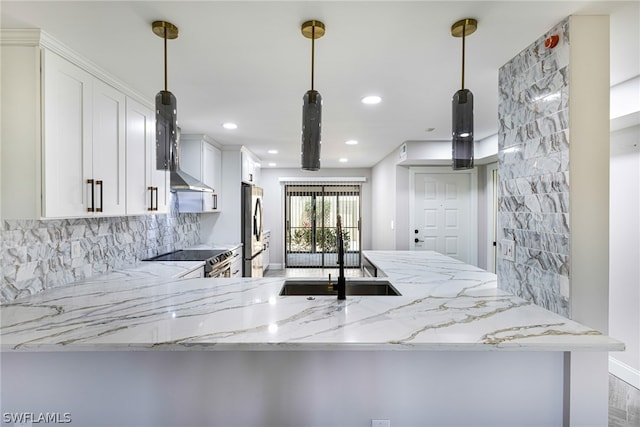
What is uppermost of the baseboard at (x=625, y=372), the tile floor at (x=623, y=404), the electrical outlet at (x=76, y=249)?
the electrical outlet at (x=76, y=249)

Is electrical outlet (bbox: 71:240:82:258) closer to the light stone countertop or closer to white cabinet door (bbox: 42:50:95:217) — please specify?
the light stone countertop

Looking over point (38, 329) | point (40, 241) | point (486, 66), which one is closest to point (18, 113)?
point (40, 241)

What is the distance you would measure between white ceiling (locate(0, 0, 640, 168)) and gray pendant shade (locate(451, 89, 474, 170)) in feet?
1.29

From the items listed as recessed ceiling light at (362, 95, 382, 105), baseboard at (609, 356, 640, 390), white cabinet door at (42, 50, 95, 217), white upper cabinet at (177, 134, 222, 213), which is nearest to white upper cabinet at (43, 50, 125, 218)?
white cabinet door at (42, 50, 95, 217)

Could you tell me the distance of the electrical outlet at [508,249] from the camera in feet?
5.98

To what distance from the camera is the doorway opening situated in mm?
7367

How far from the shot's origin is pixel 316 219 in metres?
7.40

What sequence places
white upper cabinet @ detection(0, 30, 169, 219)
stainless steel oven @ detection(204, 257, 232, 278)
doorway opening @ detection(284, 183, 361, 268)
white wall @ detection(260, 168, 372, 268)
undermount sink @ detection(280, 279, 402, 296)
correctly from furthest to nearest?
doorway opening @ detection(284, 183, 361, 268) < white wall @ detection(260, 168, 372, 268) < stainless steel oven @ detection(204, 257, 232, 278) < undermount sink @ detection(280, 279, 402, 296) < white upper cabinet @ detection(0, 30, 169, 219)

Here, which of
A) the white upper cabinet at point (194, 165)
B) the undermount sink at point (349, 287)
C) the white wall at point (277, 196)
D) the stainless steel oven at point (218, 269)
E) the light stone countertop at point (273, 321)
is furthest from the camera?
the white wall at point (277, 196)

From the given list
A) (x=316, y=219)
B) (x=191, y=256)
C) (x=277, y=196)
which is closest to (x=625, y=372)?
(x=191, y=256)

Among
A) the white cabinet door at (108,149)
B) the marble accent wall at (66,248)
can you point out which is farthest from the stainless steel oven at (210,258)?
the white cabinet door at (108,149)

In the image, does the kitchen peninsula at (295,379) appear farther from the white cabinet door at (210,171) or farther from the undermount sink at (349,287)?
the white cabinet door at (210,171)

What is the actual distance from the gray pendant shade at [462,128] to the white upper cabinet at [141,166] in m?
2.09

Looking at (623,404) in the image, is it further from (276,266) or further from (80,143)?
(276,266)
